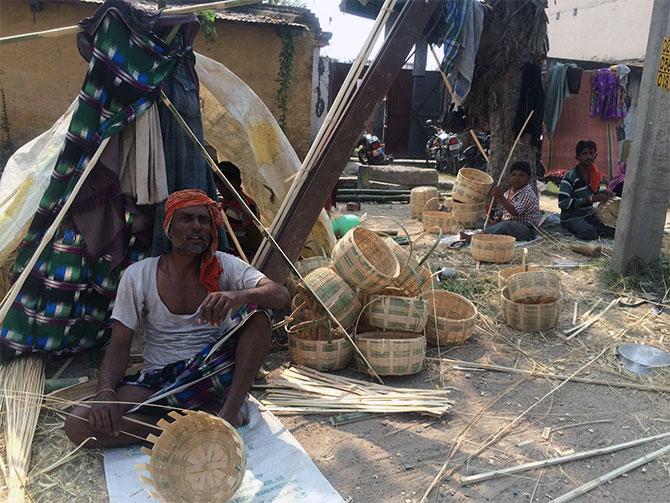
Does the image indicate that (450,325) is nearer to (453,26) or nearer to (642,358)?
(642,358)

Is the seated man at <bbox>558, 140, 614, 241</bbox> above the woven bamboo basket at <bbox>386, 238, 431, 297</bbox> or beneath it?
above

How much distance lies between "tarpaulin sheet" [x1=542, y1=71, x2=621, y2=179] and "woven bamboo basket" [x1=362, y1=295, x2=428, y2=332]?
295 inches

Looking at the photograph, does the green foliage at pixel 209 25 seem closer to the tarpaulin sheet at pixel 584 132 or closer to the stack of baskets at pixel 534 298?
the tarpaulin sheet at pixel 584 132

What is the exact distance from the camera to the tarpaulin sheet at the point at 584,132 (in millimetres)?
10039

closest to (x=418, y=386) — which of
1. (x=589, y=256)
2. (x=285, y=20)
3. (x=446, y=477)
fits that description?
(x=446, y=477)

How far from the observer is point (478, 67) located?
723 centimetres

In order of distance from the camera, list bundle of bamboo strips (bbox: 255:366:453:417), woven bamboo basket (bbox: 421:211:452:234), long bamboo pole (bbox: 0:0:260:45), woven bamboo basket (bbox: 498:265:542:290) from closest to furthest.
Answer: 1. long bamboo pole (bbox: 0:0:260:45)
2. bundle of bamboo strips (bbox: 255:366:453:417)
3. woven bamboo basket (bbox: 498:265:542:290)
4. woven bamboo basket (bbox: 421:211:452:234)

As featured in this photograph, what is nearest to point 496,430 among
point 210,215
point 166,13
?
point 210,215

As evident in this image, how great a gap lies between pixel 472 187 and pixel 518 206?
0.80 m

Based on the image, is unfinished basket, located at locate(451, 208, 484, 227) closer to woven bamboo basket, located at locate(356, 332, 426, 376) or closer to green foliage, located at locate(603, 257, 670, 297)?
green foliage, located at locate(603, 257, 670, 297)

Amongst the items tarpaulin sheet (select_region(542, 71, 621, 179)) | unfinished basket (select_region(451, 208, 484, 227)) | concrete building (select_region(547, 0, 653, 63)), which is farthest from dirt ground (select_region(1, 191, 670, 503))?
concrete building (select_region(547, 0, 653, 63))

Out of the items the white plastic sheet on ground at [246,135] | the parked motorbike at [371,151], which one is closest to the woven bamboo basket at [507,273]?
the white plastic sheet on ground at [246,135]

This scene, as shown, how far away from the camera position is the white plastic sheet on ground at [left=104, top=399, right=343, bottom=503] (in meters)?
2.20

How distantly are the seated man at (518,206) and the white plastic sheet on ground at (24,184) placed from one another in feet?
13.8
